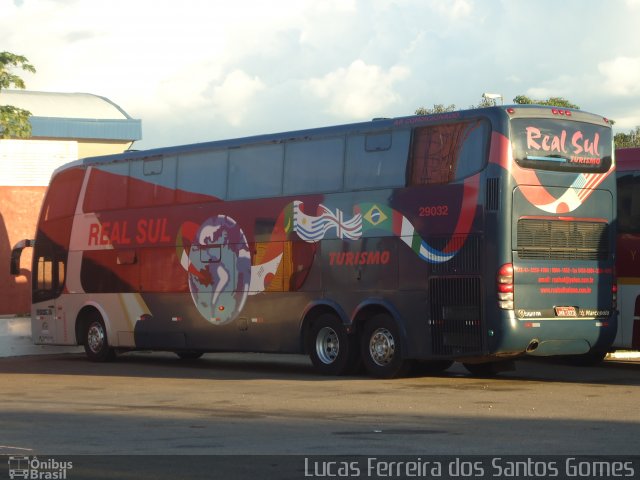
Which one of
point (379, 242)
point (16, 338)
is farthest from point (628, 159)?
point (16, 338)

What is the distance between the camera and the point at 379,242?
64.5 feet

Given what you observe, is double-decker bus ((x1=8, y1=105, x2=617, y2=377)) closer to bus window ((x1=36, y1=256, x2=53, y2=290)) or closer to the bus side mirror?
bus window ((x1=36, y1=256, x2=53, y2=290))

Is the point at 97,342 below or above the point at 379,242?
below

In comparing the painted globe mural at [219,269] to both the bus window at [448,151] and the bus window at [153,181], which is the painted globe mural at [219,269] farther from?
the bus window at [448,151]

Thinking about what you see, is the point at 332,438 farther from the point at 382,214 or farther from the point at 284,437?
the point at 382,214

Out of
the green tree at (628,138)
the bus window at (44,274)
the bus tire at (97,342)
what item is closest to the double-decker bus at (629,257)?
the bus tire at (97,342)

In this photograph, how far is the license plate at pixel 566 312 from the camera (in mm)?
18625

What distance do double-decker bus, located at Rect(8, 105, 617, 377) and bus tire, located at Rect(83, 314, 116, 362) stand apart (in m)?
0.72

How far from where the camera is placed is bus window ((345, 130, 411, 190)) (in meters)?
19.3

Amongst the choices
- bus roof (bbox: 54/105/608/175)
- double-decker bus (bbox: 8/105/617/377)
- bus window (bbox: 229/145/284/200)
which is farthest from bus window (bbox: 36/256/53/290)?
bus window (bbox: 229/145/284/200)

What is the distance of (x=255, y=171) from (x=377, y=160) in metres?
2.72

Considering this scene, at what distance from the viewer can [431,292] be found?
18.9 metres

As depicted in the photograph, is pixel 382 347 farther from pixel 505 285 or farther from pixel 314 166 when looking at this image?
pixel 314 166
